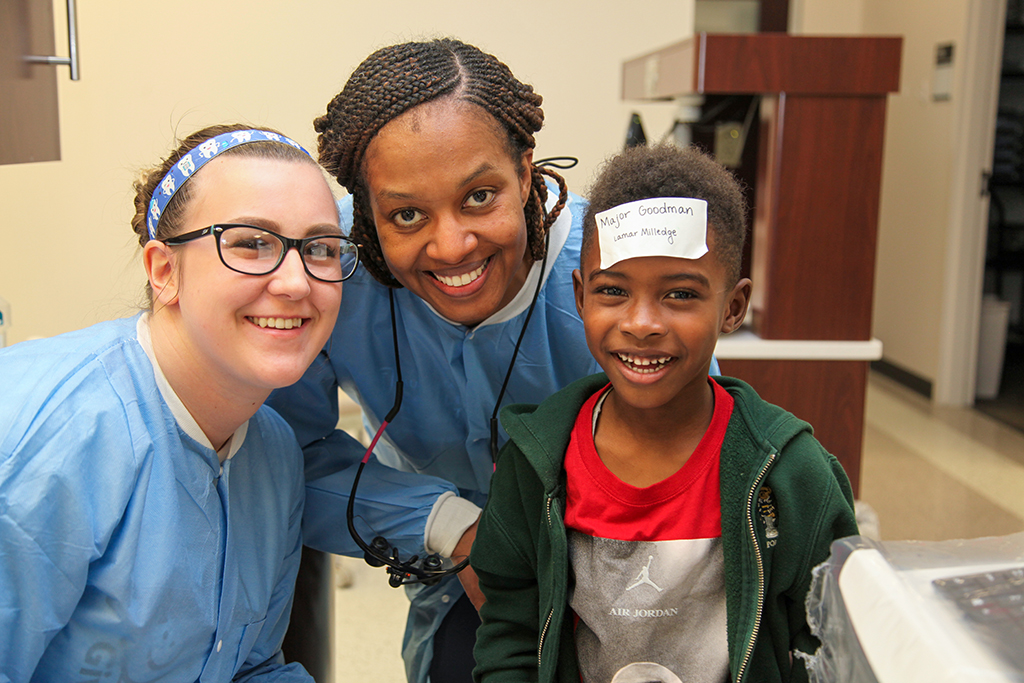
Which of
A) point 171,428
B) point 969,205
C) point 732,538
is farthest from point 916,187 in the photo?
point 171,428

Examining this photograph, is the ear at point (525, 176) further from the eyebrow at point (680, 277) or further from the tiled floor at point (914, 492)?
the tiled floor at point (914, 492)

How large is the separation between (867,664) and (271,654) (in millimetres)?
955

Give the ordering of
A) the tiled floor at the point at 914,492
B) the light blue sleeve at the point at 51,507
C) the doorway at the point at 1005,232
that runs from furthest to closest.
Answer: the doorway at the point at 1005,232
the tiled floor at the point at 914,492
the light blue sleeve at the point at 51,507

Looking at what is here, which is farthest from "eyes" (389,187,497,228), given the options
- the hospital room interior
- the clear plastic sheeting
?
the clear plastic sheeting

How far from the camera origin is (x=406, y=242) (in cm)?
118

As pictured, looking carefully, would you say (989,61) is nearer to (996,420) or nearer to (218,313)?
(996,420)

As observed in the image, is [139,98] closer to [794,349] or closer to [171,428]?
[171,428]

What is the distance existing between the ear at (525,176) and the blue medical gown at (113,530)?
1.78 feet

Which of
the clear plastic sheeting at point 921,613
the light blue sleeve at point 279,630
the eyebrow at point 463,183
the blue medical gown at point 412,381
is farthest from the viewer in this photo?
the blue medical gown at point 412,381

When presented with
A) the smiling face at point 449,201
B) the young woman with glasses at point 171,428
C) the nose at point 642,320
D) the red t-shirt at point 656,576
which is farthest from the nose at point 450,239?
the red t-shirt at point 656,576

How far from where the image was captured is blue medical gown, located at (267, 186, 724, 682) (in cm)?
139

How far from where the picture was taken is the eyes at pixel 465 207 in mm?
1172

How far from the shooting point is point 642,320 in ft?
3.31

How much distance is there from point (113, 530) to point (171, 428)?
136 mm
